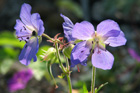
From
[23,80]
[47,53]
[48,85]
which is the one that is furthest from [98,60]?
[48,85]

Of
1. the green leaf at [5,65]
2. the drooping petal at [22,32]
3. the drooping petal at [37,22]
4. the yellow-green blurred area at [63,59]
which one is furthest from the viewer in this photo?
the yellow-green blurred area at [63,59]

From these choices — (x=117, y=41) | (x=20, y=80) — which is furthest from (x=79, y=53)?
(x=20, y=80)

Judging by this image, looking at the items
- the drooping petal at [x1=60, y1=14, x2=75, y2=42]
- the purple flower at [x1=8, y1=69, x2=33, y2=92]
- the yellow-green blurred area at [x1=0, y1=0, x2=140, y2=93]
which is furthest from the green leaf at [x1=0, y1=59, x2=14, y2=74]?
the drooping petal at [x1=60, y1=14, x2=75, y2=42]

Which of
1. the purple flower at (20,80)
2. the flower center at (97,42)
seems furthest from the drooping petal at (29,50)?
the purple flower at (20,80)

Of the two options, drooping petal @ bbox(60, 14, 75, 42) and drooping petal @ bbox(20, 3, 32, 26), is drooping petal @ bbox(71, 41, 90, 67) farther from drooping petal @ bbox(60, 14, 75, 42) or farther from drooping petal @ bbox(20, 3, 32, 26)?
drooping petal @ bbox(20, 3, 32, 26)

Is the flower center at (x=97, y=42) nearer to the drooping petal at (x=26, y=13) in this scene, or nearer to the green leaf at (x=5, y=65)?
the drooping petal at (x=26, y=13)

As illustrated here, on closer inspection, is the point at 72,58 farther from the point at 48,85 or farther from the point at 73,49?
the point at 48,85
